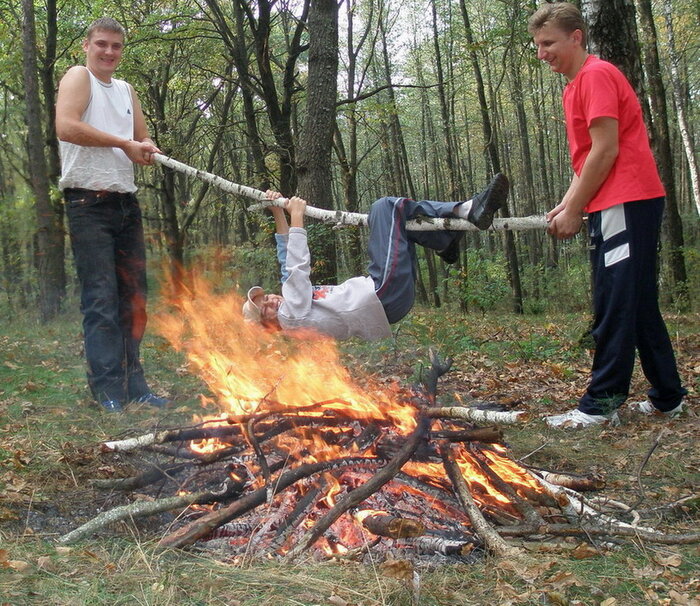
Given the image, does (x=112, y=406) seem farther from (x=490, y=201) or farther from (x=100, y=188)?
(x=490, y=201)

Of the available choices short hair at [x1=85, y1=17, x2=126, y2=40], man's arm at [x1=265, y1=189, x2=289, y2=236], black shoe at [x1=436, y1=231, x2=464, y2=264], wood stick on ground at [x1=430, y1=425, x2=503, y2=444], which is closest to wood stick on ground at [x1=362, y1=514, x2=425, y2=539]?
wood stick on ground at [x1=430, y1=425, x2=503, y2=444]

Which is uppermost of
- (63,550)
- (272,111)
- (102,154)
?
(272,111)

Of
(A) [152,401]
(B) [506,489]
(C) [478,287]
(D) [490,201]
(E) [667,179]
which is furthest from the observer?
(C) [478,287]

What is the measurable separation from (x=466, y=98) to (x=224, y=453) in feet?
106

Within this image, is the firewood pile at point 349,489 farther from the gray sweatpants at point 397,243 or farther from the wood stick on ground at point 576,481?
the gray sweatpants at point 397,243

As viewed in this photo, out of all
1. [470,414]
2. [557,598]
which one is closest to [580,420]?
[470,414]

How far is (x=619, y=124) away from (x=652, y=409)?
211 centimetres

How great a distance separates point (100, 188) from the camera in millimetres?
4793

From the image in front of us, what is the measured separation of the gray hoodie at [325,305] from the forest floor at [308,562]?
1078mm

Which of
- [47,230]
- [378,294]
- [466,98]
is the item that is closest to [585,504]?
[378,294]

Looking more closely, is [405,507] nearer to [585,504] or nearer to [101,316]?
[585,504]

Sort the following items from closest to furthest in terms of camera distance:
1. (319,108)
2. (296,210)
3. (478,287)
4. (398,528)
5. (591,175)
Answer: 1. (398,528)
2. (591,175)
3. (296,210)
4. (319,108)
5. (478,287)

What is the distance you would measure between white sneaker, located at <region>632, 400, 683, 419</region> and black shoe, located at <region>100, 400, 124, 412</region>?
3.98m

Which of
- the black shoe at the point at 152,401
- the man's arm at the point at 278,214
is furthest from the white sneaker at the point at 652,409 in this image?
the black shoe at the point at 152,401
